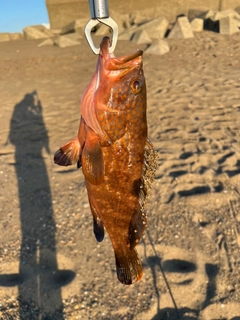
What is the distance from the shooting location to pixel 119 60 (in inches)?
59.6

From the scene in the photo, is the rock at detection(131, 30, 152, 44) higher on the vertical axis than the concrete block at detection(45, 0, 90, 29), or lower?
lower

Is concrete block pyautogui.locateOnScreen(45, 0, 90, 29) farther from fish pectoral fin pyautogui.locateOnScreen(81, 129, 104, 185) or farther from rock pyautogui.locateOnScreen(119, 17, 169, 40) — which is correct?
fish pectoral fin pyautogui.locateOnScreen(81, 129, 104, 185)

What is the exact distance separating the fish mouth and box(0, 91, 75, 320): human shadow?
2707mm

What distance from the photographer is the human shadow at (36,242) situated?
3.51 meters

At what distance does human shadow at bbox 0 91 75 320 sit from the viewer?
3512 mm

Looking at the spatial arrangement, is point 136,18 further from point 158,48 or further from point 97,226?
point 97,226

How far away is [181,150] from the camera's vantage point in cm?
579

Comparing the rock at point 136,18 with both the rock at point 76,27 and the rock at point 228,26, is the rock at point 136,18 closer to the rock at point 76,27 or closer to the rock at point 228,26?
the rock at point 76,27

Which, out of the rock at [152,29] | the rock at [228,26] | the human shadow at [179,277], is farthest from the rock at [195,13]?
the human shadow at [179,277]

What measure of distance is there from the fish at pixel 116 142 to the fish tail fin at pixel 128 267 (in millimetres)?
27

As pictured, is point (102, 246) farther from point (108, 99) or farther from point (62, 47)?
point (62, 47)

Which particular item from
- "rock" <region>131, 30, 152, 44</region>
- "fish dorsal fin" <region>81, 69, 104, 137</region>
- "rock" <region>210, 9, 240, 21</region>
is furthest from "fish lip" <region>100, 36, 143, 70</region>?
"rock" <region>210, 9, 240, 21</region>

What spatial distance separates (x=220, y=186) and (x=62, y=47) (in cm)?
1132

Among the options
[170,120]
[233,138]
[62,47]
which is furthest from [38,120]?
[62,47]
